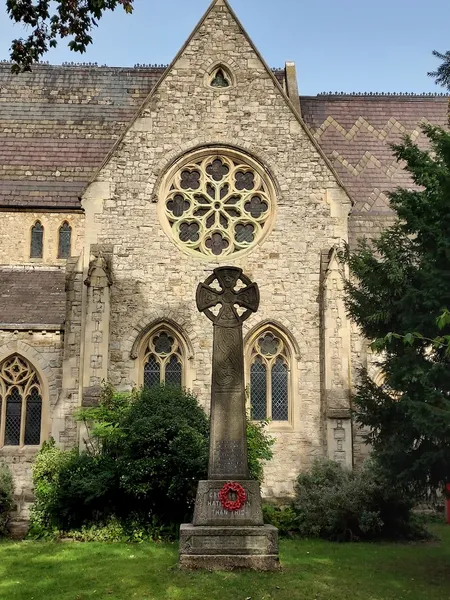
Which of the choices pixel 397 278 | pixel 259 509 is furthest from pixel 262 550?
pixel 397 278

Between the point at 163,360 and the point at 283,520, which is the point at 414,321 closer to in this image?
the point at 283,520

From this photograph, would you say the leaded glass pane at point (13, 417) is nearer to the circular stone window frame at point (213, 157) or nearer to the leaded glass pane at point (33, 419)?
the leaded glass pane at point (33, 419)

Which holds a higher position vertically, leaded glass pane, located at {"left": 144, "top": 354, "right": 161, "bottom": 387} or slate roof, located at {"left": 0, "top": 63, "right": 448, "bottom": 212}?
slate roof, located at {"left": 0, "top": 63, "right": 448, "bottom": 212}

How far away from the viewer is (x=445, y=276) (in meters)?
9.77

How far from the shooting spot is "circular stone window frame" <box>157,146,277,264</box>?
17.9m

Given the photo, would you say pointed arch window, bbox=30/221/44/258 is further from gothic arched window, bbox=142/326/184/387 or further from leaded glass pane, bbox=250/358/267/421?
leaded glass pane, bbox=250/358/267/421

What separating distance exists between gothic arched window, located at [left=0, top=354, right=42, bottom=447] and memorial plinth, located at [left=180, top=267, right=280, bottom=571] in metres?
8.61

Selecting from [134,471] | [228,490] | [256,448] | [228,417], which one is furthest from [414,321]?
[134,471]

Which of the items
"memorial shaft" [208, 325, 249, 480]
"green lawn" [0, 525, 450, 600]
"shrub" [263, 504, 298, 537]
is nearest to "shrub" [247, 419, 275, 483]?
"shrub" [263, 504, 298, 537]

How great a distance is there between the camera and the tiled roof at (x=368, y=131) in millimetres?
22000

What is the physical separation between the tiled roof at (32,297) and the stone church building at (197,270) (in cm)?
6

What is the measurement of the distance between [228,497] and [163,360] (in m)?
7.66

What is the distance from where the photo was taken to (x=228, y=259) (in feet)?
58.7

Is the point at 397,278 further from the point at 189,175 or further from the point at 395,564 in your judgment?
the point at 189,175
